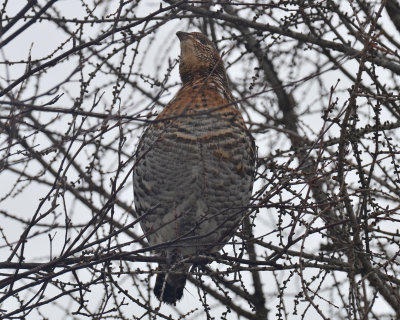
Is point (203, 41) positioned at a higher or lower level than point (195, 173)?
higher

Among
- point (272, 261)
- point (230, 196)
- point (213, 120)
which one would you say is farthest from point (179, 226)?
point (272, 261)

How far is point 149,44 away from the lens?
259 inches

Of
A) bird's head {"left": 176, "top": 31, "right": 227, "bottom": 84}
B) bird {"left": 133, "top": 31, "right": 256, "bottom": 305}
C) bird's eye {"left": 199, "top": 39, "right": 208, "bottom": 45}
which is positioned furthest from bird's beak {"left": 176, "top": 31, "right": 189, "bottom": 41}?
bird {"left": 133, "top": 31, "right": 256, "bottom": 305}

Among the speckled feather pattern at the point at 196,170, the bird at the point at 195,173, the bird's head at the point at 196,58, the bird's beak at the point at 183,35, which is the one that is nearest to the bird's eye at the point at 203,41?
the bird's head at the point at 196,58

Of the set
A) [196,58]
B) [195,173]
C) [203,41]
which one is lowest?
[195,173]

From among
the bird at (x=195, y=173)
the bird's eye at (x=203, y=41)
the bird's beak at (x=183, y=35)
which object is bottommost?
the bird at (x=195, y=173)

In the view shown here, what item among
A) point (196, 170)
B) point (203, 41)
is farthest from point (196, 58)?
point (196, 170)

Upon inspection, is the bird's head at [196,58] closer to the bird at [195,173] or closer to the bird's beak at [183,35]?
the bird's beak at [183,35]

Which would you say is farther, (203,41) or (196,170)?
(203,41)

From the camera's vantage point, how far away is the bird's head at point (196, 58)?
20.4ft

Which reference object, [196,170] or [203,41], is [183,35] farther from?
[196,170]

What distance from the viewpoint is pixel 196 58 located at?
6230 millimetres

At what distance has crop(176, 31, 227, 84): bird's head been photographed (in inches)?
245

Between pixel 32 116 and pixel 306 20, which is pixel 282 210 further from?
pixel 32 116
